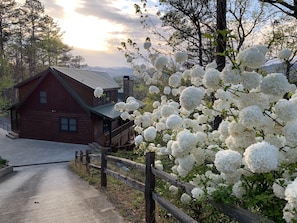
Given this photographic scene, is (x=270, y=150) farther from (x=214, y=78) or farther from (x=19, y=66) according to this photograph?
(x=19, y=66)

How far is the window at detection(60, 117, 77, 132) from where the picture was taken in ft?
69.9

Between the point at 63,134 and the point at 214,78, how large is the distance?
66.7ft

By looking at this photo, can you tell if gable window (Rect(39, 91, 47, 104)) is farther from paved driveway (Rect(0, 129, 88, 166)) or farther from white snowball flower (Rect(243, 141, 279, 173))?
white snowball flower (Rect(243, 141, 279, 173))

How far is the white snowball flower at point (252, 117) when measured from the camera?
7.16 ft

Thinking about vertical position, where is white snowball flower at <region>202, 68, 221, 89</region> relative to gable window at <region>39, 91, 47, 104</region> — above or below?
above

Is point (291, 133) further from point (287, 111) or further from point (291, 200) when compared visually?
point (291, 200)

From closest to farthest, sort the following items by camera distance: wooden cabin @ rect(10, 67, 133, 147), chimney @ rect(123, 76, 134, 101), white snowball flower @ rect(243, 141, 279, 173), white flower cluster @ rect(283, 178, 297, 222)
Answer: white flower cluster @ rect(283, 178, 297, 222) → white snowball flower @ rect(243, 141, 279, 173) → wooden cabin @ rect(10, 67, 133, 147) → chimney @ rect(123, 76, 134, 101)

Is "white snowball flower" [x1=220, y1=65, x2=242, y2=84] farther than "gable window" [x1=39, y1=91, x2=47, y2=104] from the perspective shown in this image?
No

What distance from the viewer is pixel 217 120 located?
26.2 ft

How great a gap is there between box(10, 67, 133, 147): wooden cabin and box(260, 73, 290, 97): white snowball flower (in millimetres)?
17905

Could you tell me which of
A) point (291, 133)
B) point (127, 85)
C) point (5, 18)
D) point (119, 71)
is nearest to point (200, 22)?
point (291, 133)

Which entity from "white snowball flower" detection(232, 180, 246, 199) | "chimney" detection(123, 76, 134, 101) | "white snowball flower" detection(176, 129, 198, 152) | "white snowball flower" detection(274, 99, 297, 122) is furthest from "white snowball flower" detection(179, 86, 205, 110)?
"chimney" detection(123, 76, 134, 101)

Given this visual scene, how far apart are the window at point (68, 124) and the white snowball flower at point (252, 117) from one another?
65.7 feet

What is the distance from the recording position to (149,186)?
4609mm
